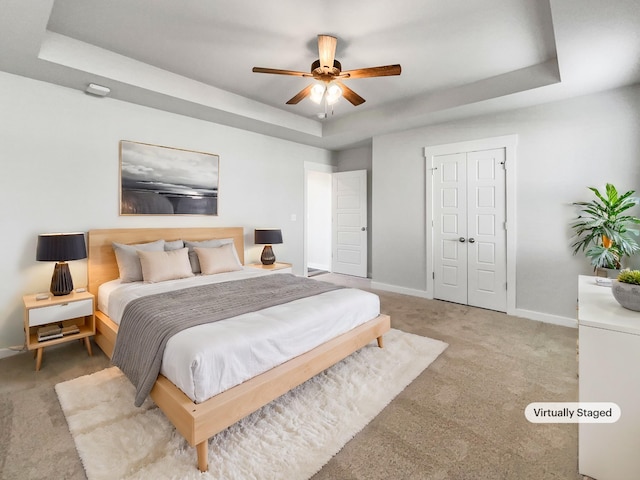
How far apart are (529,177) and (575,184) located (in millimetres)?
453


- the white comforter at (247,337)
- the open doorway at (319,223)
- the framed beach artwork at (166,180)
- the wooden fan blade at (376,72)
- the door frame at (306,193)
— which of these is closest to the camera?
the white comforter at (247,337)

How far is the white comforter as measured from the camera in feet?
5.34

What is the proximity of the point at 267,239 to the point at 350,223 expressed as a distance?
2.31m

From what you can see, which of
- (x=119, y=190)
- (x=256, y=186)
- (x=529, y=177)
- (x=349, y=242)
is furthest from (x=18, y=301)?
(x=529, y=177)

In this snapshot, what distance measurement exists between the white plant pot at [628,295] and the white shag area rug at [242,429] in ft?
4.59

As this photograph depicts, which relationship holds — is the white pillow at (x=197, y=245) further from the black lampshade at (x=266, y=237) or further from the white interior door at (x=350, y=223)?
the white interior door at (x=350, y=223)

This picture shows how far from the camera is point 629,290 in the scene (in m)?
1.49

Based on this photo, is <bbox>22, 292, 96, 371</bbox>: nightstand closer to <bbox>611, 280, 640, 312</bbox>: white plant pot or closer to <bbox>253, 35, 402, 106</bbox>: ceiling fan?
<bbox>253, 35, 402, 106</bbox>: ceiling fan

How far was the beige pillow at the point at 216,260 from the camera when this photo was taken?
3.57m

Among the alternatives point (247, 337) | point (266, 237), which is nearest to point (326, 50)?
point (247, 337)

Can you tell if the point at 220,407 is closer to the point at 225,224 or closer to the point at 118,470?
the point at 118,470

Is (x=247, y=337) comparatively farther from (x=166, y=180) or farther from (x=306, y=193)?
(x=306, y=193)

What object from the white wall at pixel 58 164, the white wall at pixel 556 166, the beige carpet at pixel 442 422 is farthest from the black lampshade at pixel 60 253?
the white wall at pixel 556 166

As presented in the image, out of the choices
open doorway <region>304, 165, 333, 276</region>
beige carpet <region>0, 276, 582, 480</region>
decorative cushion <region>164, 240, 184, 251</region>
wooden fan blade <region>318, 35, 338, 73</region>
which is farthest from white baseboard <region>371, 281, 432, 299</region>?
wooden fan blade <region>318, 35, 338, 73</region>
